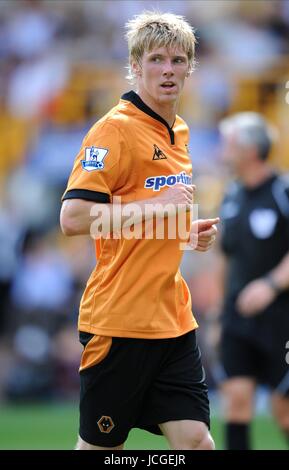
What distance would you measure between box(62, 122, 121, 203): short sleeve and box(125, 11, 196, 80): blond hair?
0.44 m

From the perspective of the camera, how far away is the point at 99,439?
14.7 ft

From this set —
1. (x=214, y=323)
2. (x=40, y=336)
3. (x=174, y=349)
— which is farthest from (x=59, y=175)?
(x=174, y=349)

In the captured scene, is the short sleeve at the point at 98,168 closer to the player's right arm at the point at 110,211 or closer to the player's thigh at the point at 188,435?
the player's right arm at the point at 110,211

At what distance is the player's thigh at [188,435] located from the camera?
14.3 ft

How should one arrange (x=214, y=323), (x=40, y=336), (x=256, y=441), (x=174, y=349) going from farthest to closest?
1. (x=40, y=336)
2. (x=256, y=441)
3. (x=214, y=323)
4. (x=174, y=349)

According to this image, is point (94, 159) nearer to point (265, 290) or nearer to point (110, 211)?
point (110, 211)

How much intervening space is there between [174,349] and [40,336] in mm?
6395

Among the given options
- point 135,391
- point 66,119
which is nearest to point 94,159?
point 135,391

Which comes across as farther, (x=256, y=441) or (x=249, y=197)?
(x=256, y=441)

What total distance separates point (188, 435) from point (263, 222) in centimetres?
279

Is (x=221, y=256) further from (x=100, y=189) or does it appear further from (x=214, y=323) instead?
(x=100, y=189)

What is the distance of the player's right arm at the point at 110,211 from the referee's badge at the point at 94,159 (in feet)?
0.50

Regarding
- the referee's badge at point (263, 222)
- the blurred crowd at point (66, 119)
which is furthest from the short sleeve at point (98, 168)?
the blurred crowd at point (66, 119)

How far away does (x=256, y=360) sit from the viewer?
6879mm
